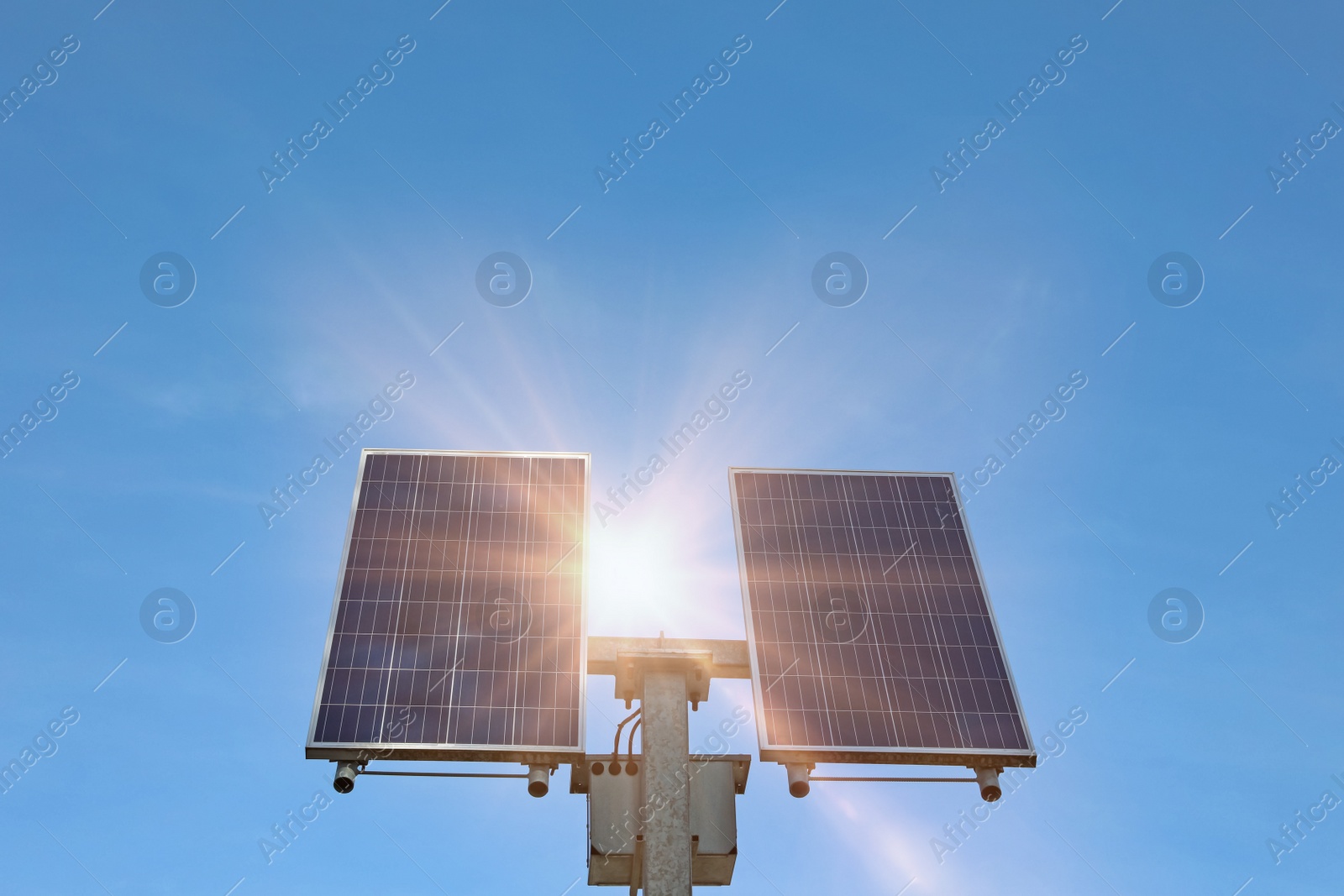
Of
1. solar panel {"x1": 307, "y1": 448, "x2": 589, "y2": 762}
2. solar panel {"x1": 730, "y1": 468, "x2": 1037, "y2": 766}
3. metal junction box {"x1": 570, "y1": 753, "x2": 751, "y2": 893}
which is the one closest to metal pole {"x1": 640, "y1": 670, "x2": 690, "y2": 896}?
metal junction box {"x1": 570, "y1": 753, "x2": 751, "y2": 893}

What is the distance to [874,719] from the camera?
18625 mm

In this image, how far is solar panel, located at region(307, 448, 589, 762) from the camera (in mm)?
17844

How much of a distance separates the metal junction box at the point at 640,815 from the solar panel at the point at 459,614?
126 cm

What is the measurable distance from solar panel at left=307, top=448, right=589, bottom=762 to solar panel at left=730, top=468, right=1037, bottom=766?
3.56 meters

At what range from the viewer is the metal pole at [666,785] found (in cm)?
1697

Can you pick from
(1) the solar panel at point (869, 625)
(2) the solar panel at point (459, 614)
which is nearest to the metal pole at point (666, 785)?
(2) the solar panel at point (459, 614)

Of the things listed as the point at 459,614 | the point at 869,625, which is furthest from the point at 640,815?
the point at 869,625

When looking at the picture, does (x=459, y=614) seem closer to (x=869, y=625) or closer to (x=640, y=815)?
(x=640, y=815)

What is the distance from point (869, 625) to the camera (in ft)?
66.6

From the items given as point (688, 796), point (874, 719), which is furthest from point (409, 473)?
point (874, 719)

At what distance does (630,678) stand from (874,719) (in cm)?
451

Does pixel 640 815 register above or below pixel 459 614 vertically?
below

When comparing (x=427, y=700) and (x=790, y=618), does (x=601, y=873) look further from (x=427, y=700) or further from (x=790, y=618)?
(x=790, y=618)

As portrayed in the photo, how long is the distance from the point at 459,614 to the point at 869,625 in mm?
7866
